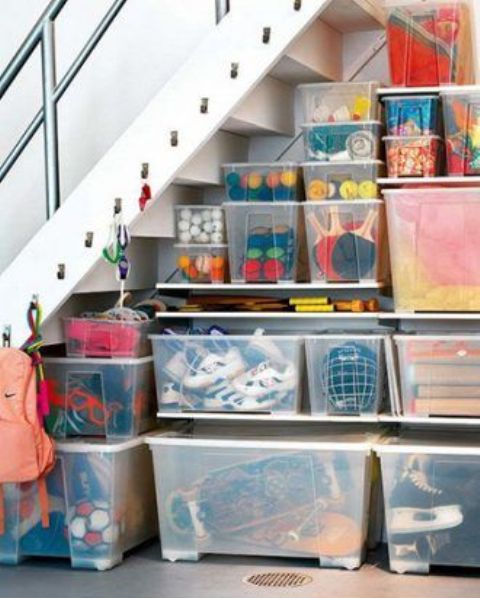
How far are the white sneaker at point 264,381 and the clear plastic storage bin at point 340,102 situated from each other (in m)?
0.86

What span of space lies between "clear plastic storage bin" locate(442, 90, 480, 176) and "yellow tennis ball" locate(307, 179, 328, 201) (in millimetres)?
427

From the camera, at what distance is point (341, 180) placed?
452 cm

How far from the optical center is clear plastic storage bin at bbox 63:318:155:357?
180 inches

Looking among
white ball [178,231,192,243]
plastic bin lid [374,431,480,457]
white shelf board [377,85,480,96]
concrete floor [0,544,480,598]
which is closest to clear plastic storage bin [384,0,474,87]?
white shelf board [377,85,480,96]

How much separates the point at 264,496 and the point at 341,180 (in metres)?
1.10

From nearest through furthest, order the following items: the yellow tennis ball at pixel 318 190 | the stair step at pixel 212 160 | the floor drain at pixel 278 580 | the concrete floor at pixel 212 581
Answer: the concrete floor at pixel 212 581
the floor drain at pixel 278 580
the yellow tennis ball at pixel 318 190
the stair step at pixel 212 160

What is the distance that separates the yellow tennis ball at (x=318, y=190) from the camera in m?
4.53

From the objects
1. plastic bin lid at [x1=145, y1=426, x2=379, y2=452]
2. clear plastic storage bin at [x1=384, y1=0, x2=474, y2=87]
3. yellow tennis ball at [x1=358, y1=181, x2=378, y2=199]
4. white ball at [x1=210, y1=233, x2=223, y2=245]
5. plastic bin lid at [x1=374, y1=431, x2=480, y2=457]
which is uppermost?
clear plastic storage bin at [x1=384, y1=0, x2=474, y2=87]

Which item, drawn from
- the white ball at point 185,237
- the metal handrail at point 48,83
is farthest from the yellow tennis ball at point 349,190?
the metal handrail at point 48,83

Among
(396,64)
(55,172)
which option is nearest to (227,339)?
(55,172)

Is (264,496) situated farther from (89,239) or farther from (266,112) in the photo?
(266,112)

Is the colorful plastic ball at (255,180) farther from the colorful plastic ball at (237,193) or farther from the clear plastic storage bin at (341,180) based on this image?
the clear plastic storage bin at (341,180)

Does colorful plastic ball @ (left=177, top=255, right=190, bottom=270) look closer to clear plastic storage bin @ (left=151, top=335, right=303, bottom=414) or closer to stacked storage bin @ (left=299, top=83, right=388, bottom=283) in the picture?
clear plastic storage bin @ (left=151, top=335, right=303, bottom=414)

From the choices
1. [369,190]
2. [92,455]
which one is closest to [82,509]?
[92,455]
